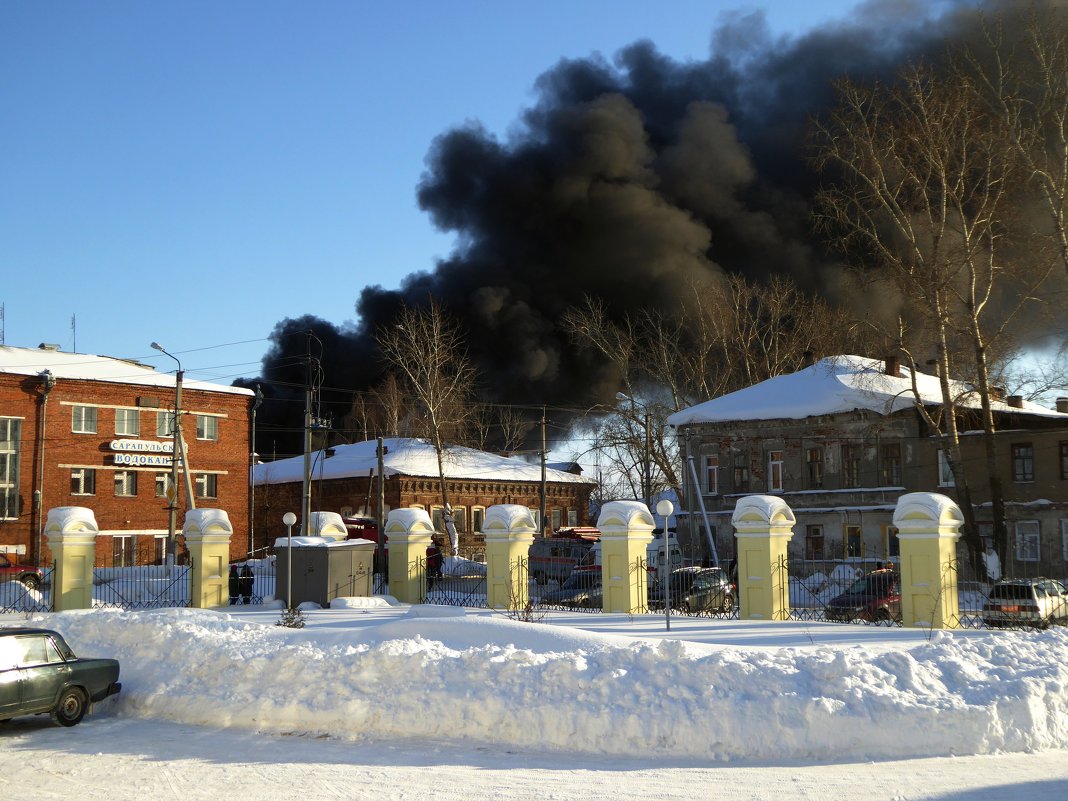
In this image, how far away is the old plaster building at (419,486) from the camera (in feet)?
174

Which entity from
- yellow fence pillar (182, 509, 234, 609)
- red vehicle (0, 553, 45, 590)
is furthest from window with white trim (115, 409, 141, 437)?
yellow fence pillar (182, 509, 234, 609)

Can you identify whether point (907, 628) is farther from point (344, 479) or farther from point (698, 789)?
point (344, 479)

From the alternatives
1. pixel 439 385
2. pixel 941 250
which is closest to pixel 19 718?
pixel 941 250

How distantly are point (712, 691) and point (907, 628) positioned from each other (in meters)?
8.34

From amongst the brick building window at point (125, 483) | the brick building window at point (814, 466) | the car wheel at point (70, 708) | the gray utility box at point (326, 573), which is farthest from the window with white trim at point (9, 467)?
the car wheel at point (70, 708)

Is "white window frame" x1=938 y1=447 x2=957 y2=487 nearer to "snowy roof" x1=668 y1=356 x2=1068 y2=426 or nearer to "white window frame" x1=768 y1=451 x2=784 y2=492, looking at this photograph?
"snowy roof" x1=668 y1=356 x2=1068 y2=426

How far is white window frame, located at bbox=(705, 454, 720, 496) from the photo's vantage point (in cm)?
4234

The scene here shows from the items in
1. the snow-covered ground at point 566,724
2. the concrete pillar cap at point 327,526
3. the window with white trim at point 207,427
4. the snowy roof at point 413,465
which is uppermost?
the window with white trim at point 207,427

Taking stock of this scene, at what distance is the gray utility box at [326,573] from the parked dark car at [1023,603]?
12.8 meters

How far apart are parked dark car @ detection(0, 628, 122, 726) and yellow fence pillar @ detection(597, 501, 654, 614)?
1075 cm

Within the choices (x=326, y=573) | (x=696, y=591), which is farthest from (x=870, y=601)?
(x=326, y=573)

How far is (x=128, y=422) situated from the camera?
4544 centimetres

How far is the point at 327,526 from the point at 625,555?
941 centimetres

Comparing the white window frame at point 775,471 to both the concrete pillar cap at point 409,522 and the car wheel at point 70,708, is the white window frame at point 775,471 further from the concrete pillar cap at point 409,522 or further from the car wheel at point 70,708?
the car wheel at point 70,708
